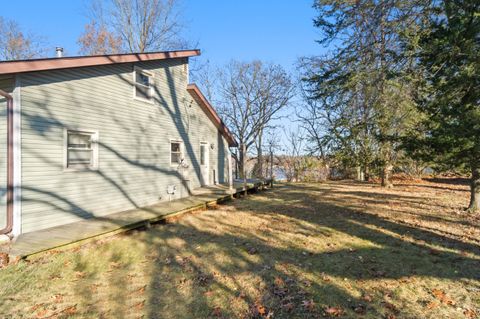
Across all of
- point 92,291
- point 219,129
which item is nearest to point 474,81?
point 92,291

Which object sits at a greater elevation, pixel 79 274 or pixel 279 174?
pixel 279 174

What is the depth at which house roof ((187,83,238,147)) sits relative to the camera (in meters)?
12.0

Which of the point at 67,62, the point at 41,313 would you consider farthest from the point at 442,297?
the point at 67,62

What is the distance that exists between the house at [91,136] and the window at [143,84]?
0.03m

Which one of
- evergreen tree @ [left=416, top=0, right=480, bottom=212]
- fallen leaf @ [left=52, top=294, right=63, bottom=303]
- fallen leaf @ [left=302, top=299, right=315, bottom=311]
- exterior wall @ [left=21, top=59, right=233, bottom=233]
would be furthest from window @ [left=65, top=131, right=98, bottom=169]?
evergreen tree @ [left=416, top=0, right=480, bottom=212]

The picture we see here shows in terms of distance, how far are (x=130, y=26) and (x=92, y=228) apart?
55.2 feet

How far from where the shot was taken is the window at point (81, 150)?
22.8 feet

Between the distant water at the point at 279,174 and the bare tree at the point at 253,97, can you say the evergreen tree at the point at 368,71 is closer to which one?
the distant water at the point at 279,174

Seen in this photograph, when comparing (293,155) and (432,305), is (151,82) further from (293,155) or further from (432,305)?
(293,155)

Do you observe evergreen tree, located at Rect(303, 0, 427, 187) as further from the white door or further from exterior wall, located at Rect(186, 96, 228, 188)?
the white door

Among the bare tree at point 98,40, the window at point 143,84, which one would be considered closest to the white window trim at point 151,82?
the window at point 143,84

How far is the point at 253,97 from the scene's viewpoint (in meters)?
25.8

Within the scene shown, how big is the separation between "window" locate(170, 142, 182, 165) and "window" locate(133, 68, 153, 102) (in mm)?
2097

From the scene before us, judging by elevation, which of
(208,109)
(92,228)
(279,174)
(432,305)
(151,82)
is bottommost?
(432,305)
